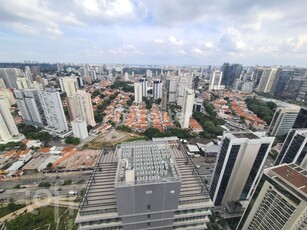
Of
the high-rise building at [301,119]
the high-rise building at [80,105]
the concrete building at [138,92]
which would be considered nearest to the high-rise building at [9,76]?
the high-rise building at [80,105]

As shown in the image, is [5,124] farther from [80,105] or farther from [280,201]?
[280,201]

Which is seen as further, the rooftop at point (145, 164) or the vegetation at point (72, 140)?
the vegetation at point (72, 140)

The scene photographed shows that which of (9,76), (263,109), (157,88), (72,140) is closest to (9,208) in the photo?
(72,140)

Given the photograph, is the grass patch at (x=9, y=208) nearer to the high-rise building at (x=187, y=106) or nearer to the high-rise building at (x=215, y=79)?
the high-rise building at (x=187, y=106)

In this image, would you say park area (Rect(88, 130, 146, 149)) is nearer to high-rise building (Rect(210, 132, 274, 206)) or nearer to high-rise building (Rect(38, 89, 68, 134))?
high-rise building (Rect(38, 89, 68, 134))

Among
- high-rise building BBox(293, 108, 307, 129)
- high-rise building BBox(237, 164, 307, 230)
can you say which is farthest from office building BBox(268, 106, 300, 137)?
high-rise building BBox(237, 164, 307, 230)
